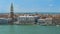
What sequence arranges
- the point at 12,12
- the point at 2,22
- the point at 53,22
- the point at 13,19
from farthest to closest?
the point at 12,12
the point at 13,19
the point at 2,22
the point at 53,22

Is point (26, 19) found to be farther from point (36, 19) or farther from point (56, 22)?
point (56, 22)

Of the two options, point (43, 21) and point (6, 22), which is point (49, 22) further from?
point (6, 22)

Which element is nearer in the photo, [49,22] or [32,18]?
[49,22]

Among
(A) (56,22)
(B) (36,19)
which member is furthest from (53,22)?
(B) (36,19)

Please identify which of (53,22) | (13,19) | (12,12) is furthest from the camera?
(12,12)

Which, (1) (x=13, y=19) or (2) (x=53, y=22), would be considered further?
(1) (x=13, y=19)

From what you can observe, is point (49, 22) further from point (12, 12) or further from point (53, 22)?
point (12, 12)

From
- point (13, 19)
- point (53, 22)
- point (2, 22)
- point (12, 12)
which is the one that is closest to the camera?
point (53, 22)

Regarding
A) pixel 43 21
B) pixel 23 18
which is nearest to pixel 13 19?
pixel 23 18
